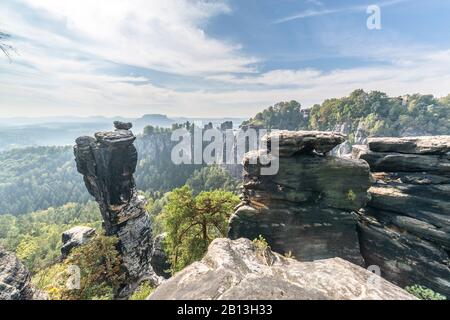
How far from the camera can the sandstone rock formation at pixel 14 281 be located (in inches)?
347

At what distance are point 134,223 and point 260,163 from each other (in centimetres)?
2505

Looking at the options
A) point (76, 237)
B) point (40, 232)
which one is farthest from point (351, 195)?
point (40, 232)

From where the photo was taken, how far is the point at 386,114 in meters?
121

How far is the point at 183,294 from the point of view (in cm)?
720

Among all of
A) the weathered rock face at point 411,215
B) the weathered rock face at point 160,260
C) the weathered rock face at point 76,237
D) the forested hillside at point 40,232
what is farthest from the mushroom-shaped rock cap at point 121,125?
the forested hillside at point 40,232

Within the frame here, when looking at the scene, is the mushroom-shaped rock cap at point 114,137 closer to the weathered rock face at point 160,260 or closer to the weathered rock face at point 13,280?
the weathered rock face at point 160,260

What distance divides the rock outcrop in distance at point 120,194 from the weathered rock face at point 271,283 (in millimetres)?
28178

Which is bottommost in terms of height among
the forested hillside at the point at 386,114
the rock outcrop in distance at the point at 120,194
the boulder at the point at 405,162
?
the rock outcrop in distance at the point at 120,194

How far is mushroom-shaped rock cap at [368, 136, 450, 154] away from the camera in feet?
60.7

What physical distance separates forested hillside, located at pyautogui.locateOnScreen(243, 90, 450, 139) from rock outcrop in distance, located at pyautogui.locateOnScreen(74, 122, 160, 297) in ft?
394

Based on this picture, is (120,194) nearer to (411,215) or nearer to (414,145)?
(411,215)

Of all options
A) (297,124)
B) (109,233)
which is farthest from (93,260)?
(297,124)

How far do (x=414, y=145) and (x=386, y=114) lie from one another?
12737 centimetres

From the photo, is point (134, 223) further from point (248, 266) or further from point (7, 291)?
point (248, 266)
